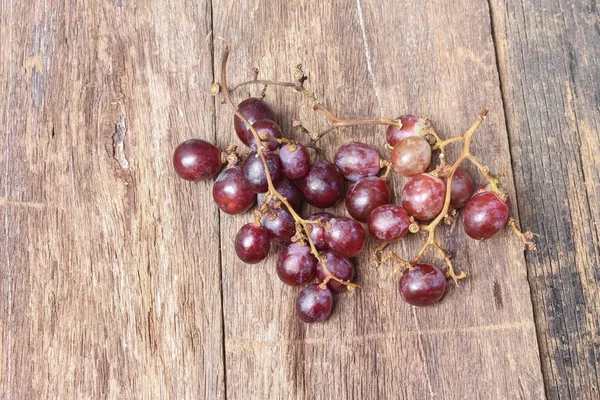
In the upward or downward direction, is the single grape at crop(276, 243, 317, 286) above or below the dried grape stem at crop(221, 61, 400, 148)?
below

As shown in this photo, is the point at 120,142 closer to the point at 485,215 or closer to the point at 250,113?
the point at 250,113

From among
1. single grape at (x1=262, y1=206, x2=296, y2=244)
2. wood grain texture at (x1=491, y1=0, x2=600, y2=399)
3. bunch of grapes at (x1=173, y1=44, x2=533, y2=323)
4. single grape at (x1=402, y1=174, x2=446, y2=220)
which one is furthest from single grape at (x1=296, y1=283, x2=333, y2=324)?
wood grain texture at (x1=491, y1=0, x2=600, y2=399)

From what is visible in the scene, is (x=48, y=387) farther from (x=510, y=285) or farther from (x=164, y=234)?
(x=510, y=285)

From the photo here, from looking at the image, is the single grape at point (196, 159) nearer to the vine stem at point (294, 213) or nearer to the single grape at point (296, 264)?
the vine stem at point (294, 213)

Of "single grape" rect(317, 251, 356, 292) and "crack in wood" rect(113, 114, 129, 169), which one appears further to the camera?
"crack in wood" rect(113, 114, 129, 169)

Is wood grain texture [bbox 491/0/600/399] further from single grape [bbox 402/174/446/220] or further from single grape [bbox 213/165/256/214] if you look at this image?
single grape [bbox 213/165/256/214]

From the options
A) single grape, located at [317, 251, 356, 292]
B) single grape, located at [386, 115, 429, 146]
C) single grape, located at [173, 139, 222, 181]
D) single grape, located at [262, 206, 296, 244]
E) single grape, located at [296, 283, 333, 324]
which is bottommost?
single grape, located at [296, 283, 333, 324]

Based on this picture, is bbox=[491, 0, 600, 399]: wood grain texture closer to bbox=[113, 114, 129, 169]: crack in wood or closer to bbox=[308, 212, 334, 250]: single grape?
bbox=[308, 212, 334, 250]: single grape
